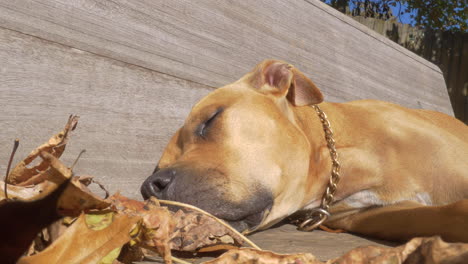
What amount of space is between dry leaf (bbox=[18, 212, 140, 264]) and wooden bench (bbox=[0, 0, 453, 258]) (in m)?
0.76

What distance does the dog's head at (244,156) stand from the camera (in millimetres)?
1947

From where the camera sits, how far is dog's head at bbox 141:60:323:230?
6.39 ft

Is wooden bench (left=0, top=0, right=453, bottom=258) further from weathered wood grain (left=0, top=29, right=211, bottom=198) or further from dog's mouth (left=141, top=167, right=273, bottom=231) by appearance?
dog's mouth (left=141, top=167, right=273, bottom=231)

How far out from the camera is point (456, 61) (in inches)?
349

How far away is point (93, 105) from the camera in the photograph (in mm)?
2273

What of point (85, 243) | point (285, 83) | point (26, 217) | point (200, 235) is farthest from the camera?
point (285, 83)

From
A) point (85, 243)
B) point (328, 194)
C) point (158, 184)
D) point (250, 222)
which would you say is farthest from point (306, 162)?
point (85, 243)

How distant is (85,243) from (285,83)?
1.81 metres

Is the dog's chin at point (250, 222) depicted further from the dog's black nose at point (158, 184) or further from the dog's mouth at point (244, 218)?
the dog's black nose at point (158, 184)

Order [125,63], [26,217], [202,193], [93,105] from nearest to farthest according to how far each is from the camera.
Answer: [26,217]
[202,193]
[93,105]
[125,63]

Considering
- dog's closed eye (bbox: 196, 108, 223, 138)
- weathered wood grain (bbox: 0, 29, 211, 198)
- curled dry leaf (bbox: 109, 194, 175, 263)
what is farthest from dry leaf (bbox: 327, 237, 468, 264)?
weathered wood grain (bbox: 0, 29, 211, 198)

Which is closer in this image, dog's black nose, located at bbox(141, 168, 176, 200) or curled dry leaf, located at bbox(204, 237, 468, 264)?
curled dry leaf, located at bbox(204, 237, 468, 264)

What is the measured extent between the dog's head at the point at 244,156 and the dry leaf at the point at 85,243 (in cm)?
96

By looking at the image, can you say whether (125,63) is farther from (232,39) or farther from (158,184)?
(232,39)
